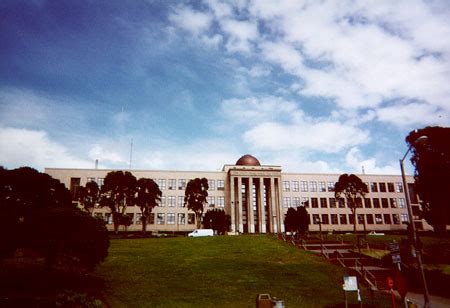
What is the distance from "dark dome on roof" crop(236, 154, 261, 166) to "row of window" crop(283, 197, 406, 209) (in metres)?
14.3

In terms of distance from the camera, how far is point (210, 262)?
114 ft

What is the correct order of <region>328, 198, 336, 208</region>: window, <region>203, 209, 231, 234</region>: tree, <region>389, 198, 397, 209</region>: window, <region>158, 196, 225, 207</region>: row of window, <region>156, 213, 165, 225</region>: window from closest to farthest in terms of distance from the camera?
<region>203, 209, 231, 234</region>: tree → <region>156, 213, 165, 225</region>: window → <region>158, 196, 225, 207</region>: row of window → <region>328, 198, 336, 208</region>: window → <region>389, 198, 397, 209</region>: window

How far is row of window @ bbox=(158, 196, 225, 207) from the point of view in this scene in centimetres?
9519

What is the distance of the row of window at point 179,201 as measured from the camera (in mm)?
95188

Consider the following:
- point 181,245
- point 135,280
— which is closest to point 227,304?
point 135,280

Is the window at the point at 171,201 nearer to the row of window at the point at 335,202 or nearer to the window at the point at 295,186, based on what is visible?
the row of window at the point at 335,202

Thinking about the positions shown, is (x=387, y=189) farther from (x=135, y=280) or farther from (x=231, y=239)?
(x=135, y=280)

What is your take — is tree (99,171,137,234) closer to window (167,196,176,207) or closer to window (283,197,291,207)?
window (167,196,176,207)

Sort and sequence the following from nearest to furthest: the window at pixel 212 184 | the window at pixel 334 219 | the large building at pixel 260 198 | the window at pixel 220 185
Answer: the large building at pixel 260 198 → the window at pixel 212 184 → the window at pixel 220 185 → the window at pixel 334 219

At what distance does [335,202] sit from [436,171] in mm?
52808

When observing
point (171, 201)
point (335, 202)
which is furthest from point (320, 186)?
point (171, 201)

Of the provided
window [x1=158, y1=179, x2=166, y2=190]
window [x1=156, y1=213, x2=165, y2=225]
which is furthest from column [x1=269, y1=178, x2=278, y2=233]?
window [x1=158, y1=179, x2=166, y2=190]

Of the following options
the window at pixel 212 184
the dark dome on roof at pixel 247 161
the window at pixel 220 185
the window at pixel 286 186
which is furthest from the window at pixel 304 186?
the window at pixel 212 184

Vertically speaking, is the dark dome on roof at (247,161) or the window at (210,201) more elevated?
the dark dome on roof at (247,161)
